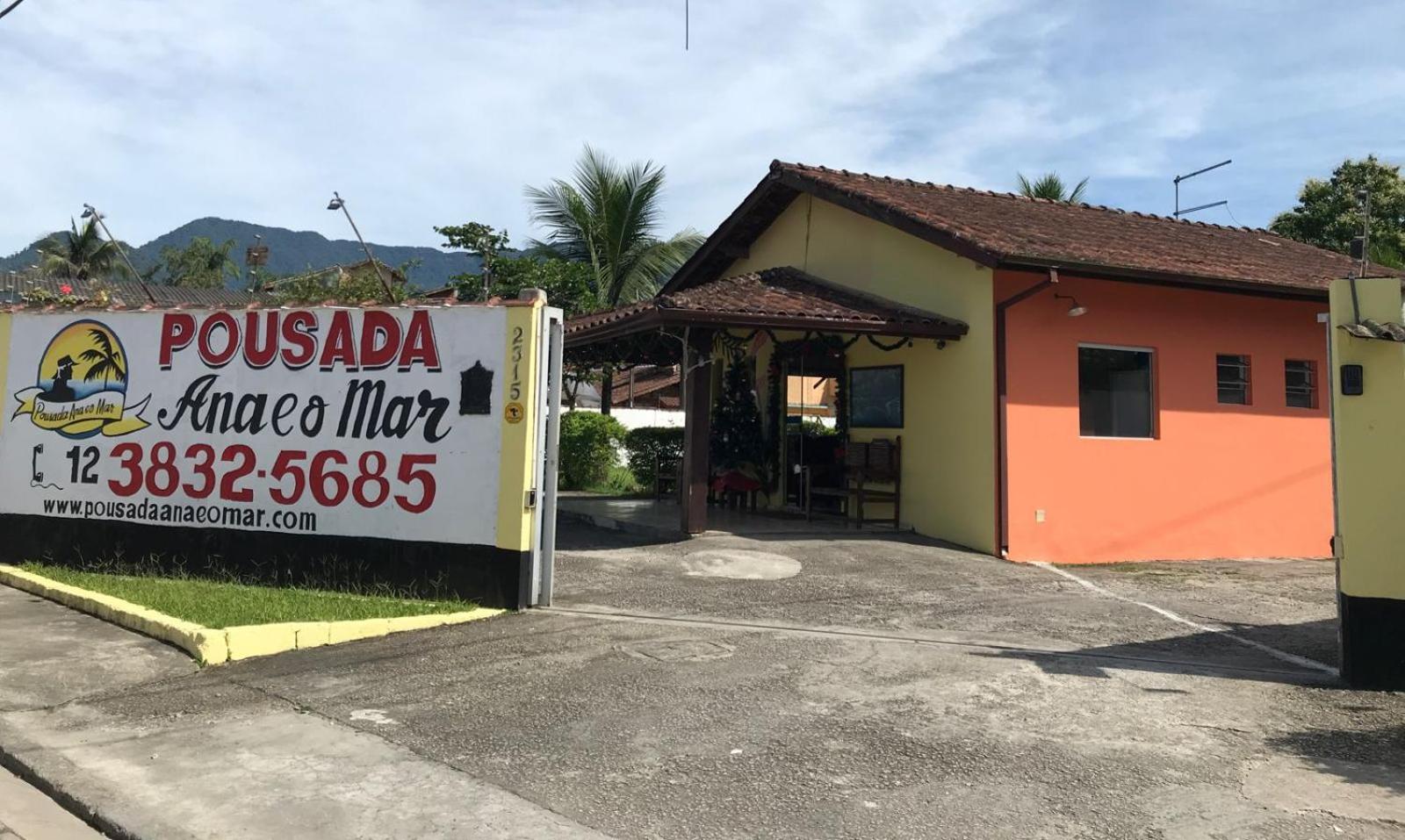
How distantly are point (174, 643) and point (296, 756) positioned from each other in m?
2.62

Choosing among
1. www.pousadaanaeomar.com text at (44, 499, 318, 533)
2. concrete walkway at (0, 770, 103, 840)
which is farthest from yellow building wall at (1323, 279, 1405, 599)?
www.pousadaanaeomar.com text at (44, 499, 318, 533)

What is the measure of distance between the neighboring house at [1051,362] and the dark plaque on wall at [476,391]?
3.07 meters

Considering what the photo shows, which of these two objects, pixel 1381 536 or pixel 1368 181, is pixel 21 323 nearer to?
pixel 1381 536

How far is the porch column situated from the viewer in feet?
37.2

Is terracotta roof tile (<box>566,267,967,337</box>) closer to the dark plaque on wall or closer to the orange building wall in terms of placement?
the orange building wall

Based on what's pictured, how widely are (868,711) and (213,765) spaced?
3.23 meters

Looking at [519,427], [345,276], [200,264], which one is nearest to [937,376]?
[519,427]

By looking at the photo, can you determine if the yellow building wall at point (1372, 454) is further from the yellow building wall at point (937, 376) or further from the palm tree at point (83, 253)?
the palm tree at point (83, 253)

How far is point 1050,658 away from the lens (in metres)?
6.75

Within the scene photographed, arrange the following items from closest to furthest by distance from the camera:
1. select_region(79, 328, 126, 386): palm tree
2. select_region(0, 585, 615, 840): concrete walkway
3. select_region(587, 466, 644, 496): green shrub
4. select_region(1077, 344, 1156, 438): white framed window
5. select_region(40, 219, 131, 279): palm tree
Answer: select_region(0, 585, 615, 840): concrete walkway
select_region(79, 328, 126, 386): palm tree
select_region(1077, 344, 1156, 438): white framed window
select_region(587, 466, 644, 496): green shrub
select_region(40, 219, 131, 279): palm tree

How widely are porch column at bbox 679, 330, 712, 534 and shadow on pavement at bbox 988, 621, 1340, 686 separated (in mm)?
4981

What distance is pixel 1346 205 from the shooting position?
26172 millimetres

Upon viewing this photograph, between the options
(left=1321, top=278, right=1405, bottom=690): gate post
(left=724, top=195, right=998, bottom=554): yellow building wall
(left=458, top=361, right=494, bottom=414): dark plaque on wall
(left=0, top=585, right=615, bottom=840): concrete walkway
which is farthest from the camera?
(left=724, top=195, right=998, bottom=554): yellow building wall

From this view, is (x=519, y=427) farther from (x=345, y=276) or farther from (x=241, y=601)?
(x=345, y=276)
